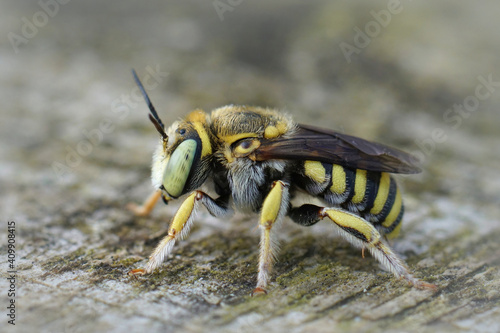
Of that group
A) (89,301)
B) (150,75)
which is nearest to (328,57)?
(150,75)

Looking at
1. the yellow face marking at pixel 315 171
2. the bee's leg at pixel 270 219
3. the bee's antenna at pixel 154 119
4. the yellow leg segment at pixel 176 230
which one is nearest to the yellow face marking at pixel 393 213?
the yellow face marking at pixel 315 171

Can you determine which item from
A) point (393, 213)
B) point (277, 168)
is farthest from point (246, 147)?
point (393, 213)

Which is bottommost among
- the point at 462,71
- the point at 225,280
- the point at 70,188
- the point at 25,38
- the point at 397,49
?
the point at 225,280

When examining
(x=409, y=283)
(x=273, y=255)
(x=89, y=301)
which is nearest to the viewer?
(x=89, y=301)

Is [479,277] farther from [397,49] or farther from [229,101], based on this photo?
[397,49]

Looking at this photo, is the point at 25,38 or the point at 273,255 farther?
the point at 25,38

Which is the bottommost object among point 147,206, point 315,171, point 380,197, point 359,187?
point 380,197

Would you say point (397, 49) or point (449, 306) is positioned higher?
point (397, 49)

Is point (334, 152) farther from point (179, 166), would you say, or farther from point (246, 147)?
point (179, 166)
